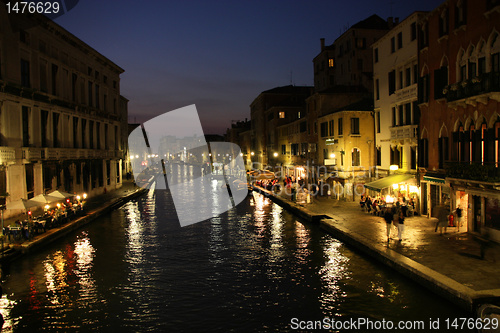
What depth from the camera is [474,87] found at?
56.5 feet

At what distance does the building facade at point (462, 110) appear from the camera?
662 inches

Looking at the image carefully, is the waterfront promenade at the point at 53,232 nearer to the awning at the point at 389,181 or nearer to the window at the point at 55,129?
the window at the point at 55,129

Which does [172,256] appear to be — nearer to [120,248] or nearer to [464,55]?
[120,248]

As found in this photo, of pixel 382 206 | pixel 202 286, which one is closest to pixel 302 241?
pixel 382 206

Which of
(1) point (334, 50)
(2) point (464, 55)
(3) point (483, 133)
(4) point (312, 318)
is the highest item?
(1) point (334, 50)

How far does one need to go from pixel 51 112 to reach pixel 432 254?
3033 cm

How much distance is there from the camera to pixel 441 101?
21281 millimetres

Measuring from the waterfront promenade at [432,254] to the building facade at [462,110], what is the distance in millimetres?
1613

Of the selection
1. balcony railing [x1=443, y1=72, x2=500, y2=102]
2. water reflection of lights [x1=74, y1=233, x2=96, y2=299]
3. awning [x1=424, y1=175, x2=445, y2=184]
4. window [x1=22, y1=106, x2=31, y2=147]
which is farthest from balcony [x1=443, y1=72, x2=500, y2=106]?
window [x1=22, y1=106, x2=31, y2=147]

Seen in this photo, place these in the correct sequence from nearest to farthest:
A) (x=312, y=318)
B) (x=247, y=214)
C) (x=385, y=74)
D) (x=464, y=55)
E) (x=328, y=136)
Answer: (x=312, y=318)
(x=464, y=55)
(x=385, y=74)
(x=247, y=214)
(x=328, y=136)

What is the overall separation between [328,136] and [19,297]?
31330 millimetres

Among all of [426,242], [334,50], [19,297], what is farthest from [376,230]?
[334,50]

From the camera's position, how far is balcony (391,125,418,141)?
2489cm
